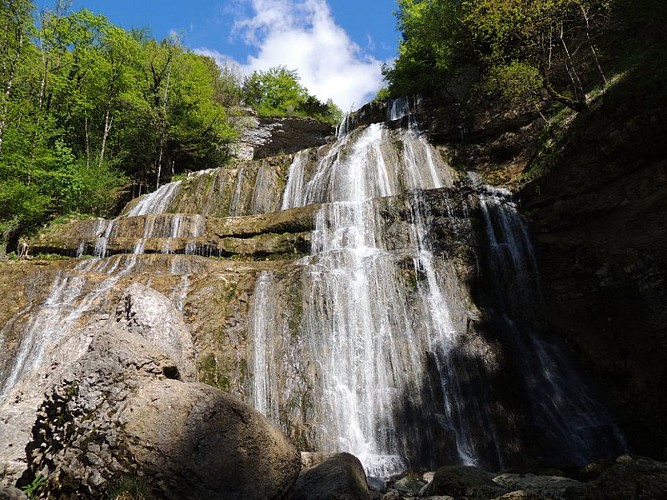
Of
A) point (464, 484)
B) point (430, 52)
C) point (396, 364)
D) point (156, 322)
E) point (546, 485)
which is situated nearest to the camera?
point (546, 485)

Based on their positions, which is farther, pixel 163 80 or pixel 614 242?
pixel 163 80

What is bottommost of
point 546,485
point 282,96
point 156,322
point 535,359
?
point 546,485

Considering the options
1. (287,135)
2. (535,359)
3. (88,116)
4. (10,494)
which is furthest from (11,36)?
(535,359)

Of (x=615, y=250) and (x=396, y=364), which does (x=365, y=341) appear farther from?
(x=615, y=250)

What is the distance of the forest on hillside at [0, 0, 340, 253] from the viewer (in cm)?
1584

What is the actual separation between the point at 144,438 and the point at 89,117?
83.1ft

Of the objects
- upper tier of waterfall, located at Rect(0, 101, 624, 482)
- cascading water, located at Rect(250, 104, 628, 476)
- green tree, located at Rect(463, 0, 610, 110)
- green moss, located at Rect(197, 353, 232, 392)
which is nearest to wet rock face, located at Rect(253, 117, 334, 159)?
green tree, located at Rect(463, 0, 610, 110)

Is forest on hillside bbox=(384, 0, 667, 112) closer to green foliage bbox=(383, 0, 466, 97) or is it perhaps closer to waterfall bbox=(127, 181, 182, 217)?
green foliage bbox=(383, 0, 466, 97)

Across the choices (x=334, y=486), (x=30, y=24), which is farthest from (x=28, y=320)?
(x=30, y=24)

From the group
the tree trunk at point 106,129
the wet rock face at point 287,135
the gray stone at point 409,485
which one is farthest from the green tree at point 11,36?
the gray stone at point 409,485

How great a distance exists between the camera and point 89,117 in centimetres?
2381

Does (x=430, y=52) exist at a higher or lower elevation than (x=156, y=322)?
higher

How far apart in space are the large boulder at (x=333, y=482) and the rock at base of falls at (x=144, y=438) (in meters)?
0.25

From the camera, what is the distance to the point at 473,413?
8.23 m
